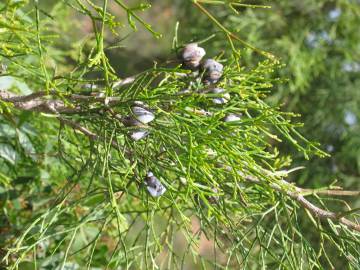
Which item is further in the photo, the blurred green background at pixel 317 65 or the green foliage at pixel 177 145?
the blurred green background at pixel 317 65

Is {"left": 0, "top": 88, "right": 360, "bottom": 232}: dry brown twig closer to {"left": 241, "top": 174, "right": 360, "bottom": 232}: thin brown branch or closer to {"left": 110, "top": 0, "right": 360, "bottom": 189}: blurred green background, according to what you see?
{"left": 241, "top": 174, "right": 360, "bottom": 232}: thin brown branch

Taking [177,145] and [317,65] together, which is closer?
[177,145]

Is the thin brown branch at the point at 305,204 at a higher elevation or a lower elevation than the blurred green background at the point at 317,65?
higher

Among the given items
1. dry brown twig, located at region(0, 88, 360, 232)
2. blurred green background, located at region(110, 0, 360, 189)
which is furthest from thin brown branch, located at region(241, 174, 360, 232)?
blurred green background, located at region(110, 0, 360, 189)

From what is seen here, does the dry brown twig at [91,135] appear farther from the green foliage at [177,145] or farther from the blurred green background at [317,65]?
the blurred green background at [317,65]

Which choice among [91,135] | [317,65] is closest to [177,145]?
[91,135]

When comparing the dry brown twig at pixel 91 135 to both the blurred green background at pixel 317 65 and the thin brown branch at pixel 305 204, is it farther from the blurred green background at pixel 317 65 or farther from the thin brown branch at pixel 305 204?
the blurred green background at pixel 317 65

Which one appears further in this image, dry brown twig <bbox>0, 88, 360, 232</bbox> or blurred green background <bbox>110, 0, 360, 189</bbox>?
blurred green background <bbox>110, 0, 360, 189</bbox>

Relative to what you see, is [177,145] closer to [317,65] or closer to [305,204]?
[305,204]

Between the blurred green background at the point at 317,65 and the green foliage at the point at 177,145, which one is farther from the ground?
the green foliage at the point at 177,145

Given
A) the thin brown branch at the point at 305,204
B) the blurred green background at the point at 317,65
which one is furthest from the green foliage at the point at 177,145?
the blurred green background at the point at 317,65

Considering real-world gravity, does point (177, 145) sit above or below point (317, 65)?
above

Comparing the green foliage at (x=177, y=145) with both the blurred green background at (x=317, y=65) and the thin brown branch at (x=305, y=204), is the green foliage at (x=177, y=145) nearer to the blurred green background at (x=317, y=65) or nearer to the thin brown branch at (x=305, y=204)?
the thin brown branch at (x=305, y=204)
